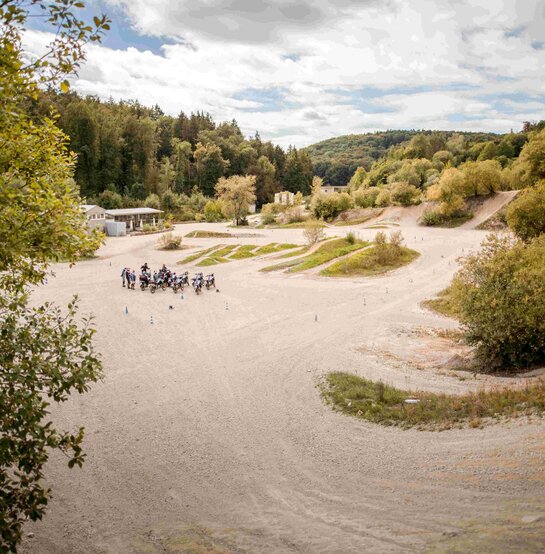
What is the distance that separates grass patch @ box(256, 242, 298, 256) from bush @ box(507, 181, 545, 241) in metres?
22.0

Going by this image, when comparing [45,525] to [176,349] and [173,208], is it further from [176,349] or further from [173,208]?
[173,208]

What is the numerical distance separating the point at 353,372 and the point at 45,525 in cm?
1131

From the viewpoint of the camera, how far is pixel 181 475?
10.5 metres

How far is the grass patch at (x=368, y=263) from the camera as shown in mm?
37750

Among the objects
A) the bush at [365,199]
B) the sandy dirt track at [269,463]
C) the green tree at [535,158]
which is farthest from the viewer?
the bush at [365,199]

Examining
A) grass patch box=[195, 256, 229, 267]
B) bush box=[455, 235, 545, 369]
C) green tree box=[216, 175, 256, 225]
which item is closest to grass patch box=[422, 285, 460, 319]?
bush box=[455, 235, 545, 369]

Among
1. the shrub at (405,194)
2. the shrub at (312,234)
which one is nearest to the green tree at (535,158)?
the shrub at (405,194)

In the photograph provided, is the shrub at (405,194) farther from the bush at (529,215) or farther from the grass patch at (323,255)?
the bush at (529,215)

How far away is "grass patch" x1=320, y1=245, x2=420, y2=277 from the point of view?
3775 centimetres

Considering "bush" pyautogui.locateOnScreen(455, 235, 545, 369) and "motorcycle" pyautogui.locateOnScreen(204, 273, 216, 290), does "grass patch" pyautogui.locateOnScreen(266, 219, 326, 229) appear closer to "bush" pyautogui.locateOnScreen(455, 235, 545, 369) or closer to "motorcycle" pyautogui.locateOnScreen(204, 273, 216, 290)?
"motorcycle" pyautogui.locateOnScreen(204, 273, 216, 290)

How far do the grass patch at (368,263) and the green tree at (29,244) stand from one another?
102 feet

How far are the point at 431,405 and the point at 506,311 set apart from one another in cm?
498

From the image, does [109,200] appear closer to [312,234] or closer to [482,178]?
[312,234]

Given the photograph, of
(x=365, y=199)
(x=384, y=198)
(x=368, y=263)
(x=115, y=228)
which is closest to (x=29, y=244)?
(x=368, y=263)
